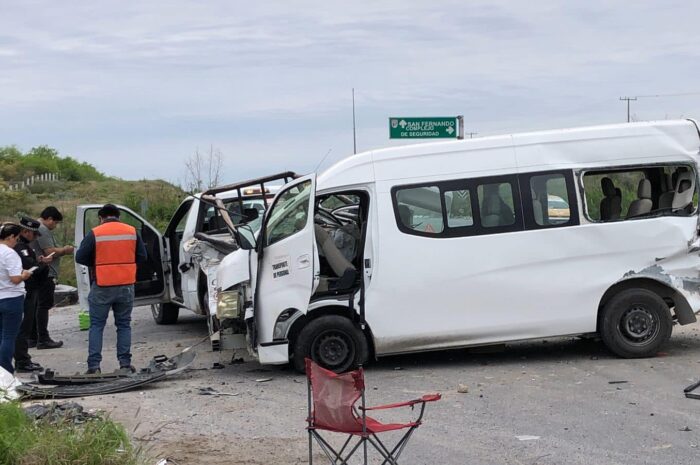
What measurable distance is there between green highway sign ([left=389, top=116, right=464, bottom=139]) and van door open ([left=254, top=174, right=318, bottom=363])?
304 inches

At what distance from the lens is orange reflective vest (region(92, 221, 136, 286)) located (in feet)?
33.2

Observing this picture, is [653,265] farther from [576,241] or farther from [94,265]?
[94,265]

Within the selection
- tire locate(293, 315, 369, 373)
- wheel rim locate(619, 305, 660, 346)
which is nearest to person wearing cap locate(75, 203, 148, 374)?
tire locate(293, 315, 369, 373)

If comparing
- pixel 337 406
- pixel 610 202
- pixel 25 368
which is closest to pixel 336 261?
pixel 610 202

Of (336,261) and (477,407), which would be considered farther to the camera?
(336,261)

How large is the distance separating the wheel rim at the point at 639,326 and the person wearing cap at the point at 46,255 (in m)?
6.88

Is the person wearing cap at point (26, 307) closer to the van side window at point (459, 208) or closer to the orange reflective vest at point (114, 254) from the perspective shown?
the orange reflective vest at point (114, 254)

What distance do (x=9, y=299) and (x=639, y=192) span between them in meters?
→ 6.99

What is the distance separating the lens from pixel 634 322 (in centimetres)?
1016

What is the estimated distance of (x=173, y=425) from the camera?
791cm

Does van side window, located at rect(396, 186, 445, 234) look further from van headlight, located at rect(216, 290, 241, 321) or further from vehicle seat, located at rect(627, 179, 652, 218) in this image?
vehicle seat, located at rect(627, 179, 652, 218)

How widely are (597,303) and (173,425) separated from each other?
479 cm

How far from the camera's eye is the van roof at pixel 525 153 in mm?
9945

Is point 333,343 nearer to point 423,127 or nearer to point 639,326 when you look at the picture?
point 639,326
